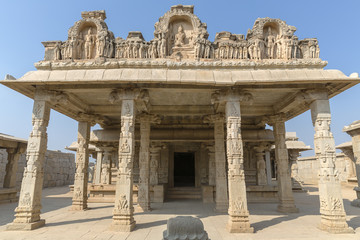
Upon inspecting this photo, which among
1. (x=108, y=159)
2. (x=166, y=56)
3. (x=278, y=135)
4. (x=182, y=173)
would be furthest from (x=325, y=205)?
(x=182, y=173)

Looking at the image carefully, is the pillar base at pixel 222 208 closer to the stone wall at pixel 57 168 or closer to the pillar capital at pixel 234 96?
the pillar capital at pixel 234 96

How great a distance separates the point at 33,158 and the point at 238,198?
6.22 m

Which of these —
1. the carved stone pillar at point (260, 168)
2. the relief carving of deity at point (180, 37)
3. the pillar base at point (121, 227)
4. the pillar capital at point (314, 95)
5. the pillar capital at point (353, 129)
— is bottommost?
the pillar base at point (121, 227)

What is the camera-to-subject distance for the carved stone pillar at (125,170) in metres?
6.17

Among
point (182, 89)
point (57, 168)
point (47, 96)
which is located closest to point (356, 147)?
point (182, 89)

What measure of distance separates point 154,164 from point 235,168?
24.4ft

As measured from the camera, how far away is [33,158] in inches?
259

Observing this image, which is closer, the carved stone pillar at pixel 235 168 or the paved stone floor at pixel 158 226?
the paved stone floor at pixel 158 226

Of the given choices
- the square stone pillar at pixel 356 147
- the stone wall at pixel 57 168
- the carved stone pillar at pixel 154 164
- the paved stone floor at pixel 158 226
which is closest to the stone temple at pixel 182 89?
the paved stone floor at pixel 158 226

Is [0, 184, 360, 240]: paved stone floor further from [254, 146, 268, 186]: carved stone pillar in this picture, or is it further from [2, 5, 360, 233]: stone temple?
[254, 146, 268, 186]: carved stone pillar

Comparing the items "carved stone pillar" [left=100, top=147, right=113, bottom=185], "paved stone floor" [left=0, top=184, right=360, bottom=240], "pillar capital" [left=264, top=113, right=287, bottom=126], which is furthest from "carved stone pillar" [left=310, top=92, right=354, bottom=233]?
"carved stone pillar" [left=100, top=147, right=113, bottom=185]

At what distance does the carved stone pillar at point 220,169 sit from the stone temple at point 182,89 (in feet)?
0.13

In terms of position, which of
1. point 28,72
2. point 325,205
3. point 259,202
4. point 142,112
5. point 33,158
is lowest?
point 259,202

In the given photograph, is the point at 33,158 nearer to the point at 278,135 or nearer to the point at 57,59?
the point at 57,59
